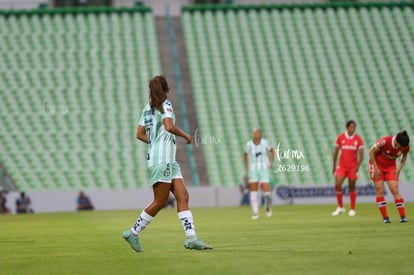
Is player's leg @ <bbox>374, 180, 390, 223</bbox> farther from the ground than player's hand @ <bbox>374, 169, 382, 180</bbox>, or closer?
closer

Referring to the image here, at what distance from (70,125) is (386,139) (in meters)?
23.5

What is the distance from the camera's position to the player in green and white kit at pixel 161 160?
1254 centimetres

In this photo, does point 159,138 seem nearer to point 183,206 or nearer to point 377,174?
point 183,206

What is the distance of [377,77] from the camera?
44.5 meters

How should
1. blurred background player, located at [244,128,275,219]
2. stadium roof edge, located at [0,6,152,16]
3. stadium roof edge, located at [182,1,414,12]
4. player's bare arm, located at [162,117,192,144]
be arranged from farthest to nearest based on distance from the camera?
stadium roof edge, located at [182,1,414,12], stadium roof edge, located at [0,6,152,16], blurred background player, located at [244,128,275,219], player's bare arm, located at [162,117,192,144]

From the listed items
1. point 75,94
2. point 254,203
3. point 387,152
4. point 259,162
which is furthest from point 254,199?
point 75,94

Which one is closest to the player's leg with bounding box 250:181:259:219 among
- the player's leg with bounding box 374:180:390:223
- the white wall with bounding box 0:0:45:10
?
the player's leg with bounding box 374:180:390:223

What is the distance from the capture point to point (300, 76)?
44.2m

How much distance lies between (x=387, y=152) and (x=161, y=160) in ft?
22.8

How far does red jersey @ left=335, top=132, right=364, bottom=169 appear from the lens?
983 inches

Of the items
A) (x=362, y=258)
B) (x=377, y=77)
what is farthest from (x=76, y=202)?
(x=362, y=258)

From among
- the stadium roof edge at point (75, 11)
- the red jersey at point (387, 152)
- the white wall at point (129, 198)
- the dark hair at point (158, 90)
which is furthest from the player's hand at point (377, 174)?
the stadium roof edge at point (75, 11)

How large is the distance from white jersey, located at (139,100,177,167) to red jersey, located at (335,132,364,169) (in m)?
12.9

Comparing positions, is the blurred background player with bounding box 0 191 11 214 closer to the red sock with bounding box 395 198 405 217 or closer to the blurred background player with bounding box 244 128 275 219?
the blurred background player with bounding box 244 128 275 219
